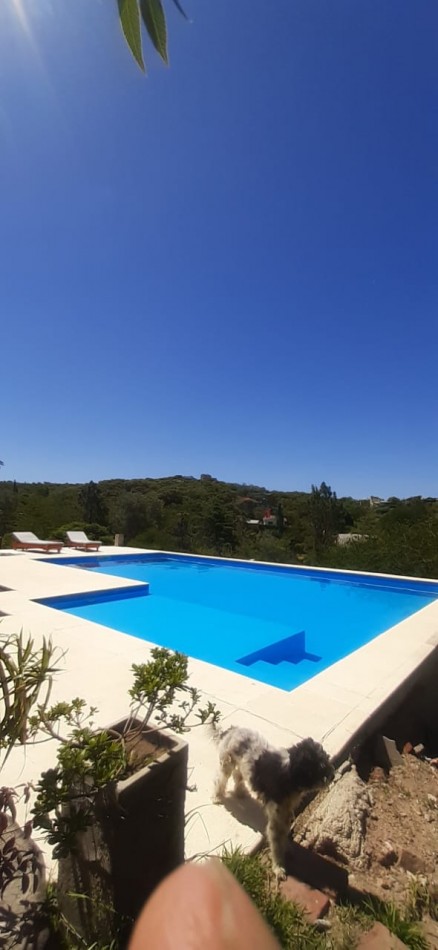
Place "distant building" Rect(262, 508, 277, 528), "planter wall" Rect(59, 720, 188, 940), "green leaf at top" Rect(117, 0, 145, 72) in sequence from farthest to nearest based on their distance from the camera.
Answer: "distant building" Rect(262, 508, 277, 528), "green leaf at top" Rect(117, 0, 145, 72), "planter wall" Rect(59, 720, 188, 940)

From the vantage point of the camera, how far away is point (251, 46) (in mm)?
5168

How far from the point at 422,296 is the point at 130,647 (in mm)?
10765

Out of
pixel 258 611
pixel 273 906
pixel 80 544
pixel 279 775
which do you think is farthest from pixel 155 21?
pixel 80 544

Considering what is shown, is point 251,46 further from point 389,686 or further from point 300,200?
point 389,686

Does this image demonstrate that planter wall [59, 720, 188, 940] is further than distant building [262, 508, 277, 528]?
No

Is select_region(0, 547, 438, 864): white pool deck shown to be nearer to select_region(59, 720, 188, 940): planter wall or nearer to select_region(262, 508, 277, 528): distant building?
select_region(59, 720, 188, 940): planter wall

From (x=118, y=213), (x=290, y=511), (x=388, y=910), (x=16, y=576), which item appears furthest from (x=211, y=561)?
(x=290, y=511)

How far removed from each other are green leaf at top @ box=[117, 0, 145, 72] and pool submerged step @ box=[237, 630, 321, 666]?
5980 millimetres

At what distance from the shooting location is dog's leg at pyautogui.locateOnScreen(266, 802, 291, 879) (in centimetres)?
181

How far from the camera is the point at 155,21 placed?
206 centimetres

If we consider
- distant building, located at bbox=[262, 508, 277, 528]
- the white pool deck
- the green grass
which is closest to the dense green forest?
distant building, located at bbox=[262, 508, 277, 528]

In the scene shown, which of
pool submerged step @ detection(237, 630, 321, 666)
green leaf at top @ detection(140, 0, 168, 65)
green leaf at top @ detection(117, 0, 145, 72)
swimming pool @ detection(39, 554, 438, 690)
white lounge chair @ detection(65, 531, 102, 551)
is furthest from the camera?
white lounge chair @ detection(65, 531, 102, 551)

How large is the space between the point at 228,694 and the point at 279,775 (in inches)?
58.7

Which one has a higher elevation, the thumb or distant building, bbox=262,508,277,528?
the thumb
